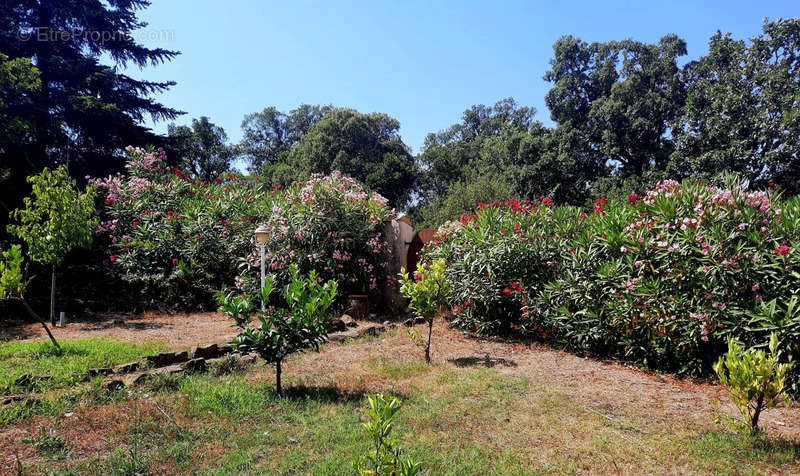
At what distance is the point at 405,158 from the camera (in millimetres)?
31516

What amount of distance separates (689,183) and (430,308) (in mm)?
3446

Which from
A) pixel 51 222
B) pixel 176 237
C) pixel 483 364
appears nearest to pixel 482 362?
pixel 483 364

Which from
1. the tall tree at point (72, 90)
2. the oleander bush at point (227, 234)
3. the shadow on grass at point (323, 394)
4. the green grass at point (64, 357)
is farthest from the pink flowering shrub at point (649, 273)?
the tall tree at point (72, 90)

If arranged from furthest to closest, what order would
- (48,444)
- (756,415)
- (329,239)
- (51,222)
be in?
(329,239)
(51,222)
(756,415)
(48,444)

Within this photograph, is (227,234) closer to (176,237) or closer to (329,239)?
(176,237)

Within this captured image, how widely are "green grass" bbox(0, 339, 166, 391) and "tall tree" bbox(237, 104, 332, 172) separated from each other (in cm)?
3065

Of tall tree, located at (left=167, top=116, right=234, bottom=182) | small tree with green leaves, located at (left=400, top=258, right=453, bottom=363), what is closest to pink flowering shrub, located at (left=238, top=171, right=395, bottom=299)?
small tree with green leaves, located at (left=400, top=258, right=453, bottom=363)

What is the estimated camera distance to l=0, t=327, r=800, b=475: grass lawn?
2803 mm

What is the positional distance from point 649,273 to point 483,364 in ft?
7.52

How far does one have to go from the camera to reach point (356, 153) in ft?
93.1

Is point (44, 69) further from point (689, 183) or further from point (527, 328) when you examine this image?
point (689, 183)

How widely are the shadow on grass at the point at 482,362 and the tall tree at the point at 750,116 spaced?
611 inches

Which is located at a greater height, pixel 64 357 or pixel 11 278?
pixel 11 278

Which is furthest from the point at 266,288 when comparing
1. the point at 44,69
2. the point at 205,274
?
the point at 44,69
